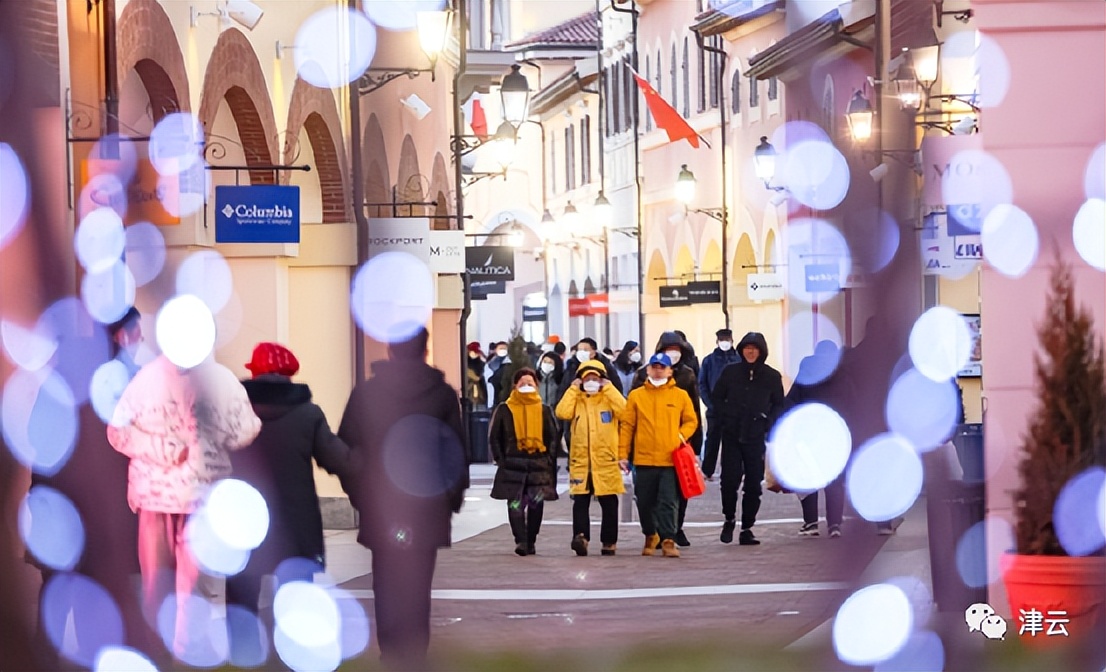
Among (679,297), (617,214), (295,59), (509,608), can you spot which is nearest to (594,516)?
(295,59)

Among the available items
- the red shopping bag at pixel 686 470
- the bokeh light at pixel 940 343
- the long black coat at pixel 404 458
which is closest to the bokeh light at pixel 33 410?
the long black coat at pixel 404 458

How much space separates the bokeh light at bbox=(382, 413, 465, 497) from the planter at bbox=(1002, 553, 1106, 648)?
2772 millimetres

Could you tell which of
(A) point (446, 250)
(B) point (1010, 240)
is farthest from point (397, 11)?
(B) point (1010, 240)

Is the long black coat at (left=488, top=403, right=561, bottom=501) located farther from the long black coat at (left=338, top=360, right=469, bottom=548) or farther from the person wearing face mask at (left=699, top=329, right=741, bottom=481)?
the long black coat at (left=338, top=360, right=469, bottom=548)

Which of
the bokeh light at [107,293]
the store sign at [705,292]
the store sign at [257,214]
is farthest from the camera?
the store sign at [705,292]

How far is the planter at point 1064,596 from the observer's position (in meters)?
9.62

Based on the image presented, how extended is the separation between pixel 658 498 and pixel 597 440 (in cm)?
66

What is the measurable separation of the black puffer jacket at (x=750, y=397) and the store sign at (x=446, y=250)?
19.3 ft

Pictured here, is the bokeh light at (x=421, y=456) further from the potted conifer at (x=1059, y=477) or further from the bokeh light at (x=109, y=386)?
the potted conifer at (x=1059, y=477)

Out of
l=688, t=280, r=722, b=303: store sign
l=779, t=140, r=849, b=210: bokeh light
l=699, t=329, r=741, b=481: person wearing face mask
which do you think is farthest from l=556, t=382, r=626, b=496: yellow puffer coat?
l=688, t=280, r=722, b=303: store sign

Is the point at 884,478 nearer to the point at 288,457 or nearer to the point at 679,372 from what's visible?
the point at 679,372

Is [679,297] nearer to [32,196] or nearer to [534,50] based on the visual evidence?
[534,50]

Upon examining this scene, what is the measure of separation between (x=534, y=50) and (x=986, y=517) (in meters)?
48.7

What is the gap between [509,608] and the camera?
13023 mm
